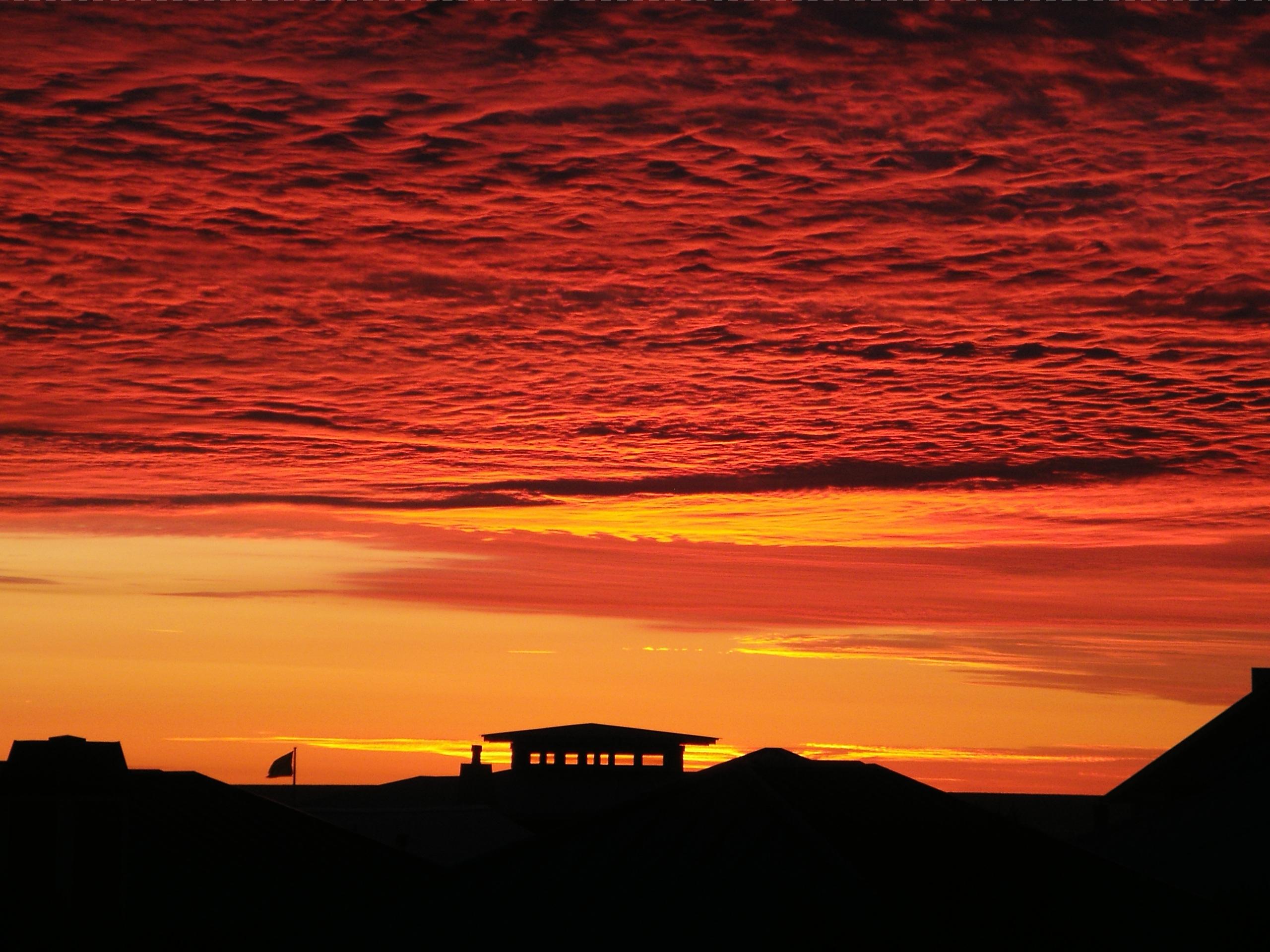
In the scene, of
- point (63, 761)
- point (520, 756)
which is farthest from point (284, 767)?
point (63, 761)

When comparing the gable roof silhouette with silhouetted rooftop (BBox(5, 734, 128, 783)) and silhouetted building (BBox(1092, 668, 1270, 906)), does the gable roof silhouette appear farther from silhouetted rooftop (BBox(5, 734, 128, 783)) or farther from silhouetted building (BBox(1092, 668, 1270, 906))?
silhouetted rooftop (BBox(5, 734, 128, 783))

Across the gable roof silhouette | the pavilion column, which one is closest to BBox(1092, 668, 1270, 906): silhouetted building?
the gable roof silhouette

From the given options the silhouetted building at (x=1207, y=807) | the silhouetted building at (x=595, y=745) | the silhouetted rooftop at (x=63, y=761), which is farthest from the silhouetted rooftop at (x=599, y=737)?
the silhouetted rooftop at (x=63, y=761)

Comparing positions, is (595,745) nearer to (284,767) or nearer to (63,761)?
(284,767)

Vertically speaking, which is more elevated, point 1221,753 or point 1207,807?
point 1221,753

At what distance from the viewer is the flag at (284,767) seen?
152 feet

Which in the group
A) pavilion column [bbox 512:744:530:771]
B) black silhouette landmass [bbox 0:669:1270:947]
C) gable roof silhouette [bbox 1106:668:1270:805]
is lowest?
black silhouette landmass [bbox 0:669:1270:947]

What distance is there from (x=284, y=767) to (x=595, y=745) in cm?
1078

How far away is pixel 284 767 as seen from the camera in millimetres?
46656

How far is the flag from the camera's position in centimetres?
4638

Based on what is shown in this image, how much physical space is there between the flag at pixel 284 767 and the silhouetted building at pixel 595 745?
8.26 metres

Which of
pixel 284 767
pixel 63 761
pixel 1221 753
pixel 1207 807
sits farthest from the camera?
pixel 284 767

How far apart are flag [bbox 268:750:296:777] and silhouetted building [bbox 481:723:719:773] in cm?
826

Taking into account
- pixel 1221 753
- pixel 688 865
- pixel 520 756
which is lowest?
pixel 688 865
